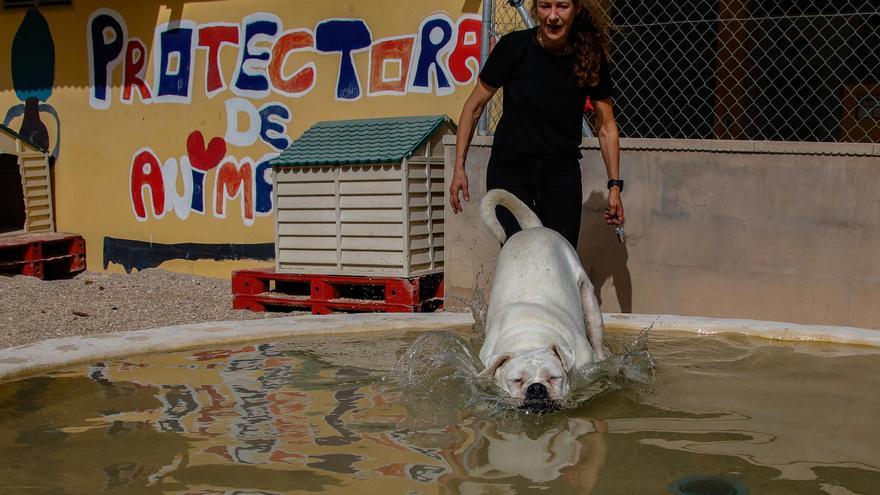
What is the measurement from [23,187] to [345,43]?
4.00m

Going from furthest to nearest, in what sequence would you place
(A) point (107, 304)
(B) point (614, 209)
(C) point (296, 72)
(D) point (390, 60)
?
(C) point (296, 72)
(D) point (390, 60)
(A) point (107, 304)
(B) point (614, 209)

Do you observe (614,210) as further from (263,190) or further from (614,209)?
(263,190)

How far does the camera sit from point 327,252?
25.1ft

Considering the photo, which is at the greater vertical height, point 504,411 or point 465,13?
point 465,13

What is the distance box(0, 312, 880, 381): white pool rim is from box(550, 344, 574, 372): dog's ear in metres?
1.41

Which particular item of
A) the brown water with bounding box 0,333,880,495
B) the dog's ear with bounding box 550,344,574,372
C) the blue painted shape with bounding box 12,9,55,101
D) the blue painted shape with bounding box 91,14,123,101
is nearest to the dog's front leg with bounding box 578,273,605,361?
the brown water with bounding box 0,333,880,495

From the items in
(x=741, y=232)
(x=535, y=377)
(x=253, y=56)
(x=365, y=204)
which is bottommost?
(x=535, y=377)

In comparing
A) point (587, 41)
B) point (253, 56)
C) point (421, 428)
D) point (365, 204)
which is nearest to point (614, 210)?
point (587, 41)

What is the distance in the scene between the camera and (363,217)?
24.6ft

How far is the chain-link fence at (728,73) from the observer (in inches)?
335

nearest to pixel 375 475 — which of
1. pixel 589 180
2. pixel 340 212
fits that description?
pixel 589 180

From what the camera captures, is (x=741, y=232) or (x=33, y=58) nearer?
(x=741, y=232)

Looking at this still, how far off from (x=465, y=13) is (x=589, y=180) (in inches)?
94.6

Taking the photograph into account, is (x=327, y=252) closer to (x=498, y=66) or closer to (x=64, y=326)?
(x=64, y=326)
